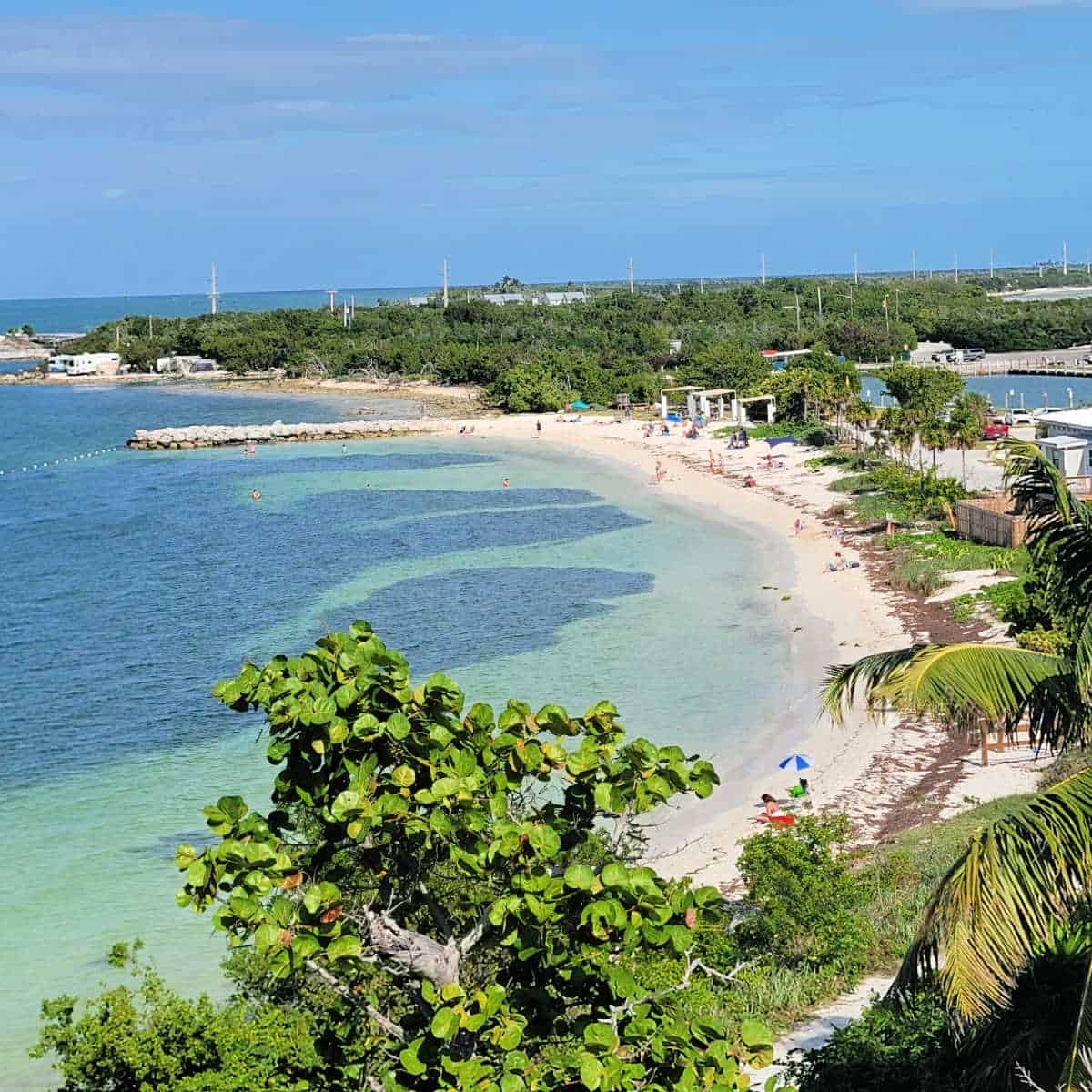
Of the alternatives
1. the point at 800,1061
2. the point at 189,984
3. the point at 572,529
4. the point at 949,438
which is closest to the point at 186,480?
the point at 572,529

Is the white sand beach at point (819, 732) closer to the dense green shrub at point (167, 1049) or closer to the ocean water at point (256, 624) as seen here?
the ocean water at point (256, 624)

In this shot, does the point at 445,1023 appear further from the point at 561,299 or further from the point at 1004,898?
the point at 561,299

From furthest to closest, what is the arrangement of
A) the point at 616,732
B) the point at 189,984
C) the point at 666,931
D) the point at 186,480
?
1. the point at 186,480
2. the point at 189,984
3. the point at 616,732
4. the point at 666,931

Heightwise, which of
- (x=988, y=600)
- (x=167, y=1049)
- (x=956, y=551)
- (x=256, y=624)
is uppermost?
(x=956, y=551)

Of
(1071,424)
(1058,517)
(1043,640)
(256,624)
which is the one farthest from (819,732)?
(1071,424)

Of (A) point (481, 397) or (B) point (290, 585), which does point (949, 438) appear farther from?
(A) point (481, 397)

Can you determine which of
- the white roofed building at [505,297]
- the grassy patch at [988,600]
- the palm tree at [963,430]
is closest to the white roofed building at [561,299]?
the white roofed building at [505,297]
